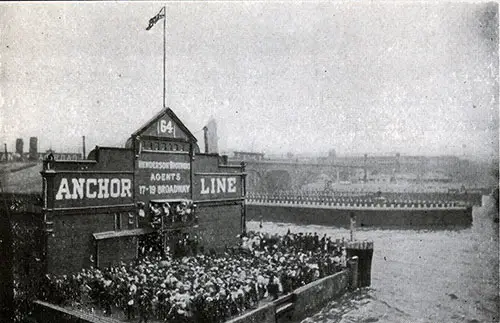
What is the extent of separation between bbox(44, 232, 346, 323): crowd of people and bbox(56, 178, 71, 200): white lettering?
353 centimetres

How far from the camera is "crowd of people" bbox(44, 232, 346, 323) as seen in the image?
1698 cm

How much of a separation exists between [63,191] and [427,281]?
23186mm

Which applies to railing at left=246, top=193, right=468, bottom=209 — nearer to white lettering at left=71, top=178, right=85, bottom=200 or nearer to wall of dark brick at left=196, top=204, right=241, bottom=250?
wall of dark brick at left=196, top=204, right=241, bottom=250

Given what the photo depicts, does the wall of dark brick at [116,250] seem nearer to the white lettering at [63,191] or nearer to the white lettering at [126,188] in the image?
the white lettering at [126,188]

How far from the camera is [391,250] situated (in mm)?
40750

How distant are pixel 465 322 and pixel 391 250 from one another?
59.8 ft

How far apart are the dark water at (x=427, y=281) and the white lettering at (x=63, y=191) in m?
12.8

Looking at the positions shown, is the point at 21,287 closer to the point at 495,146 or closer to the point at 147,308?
the point at 147,308

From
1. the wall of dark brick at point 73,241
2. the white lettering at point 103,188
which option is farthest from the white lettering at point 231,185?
the wall of dark brick at point 73,241

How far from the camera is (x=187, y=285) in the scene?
59.4ft

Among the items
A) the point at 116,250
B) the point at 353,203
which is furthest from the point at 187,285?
the point at 353,203

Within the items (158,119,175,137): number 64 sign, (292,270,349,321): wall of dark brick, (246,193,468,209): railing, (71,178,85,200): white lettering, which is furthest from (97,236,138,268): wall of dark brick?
(246,193,468,209): railing

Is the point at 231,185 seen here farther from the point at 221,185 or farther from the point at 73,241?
the point at 73,241

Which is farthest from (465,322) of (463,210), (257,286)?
(463,210)
